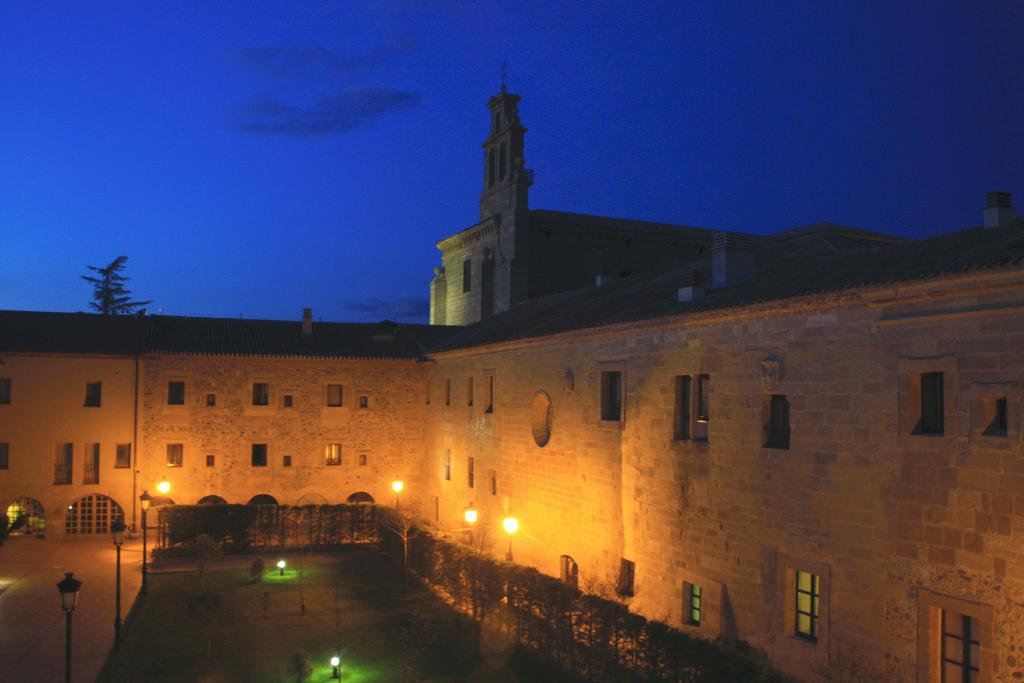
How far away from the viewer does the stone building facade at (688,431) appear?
1130 cm

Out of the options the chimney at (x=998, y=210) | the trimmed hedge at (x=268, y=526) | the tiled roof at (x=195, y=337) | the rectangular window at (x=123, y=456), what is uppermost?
the chimney at (x=998, y=210)

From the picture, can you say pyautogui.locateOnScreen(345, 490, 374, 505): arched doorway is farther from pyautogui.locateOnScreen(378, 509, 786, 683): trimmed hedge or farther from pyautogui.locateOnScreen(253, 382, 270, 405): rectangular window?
pyautogui.locateOnScreen(378, 509, 786, 683): trimmed hedge

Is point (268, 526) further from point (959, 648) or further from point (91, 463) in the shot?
point (959, 648)

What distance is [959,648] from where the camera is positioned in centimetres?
1127

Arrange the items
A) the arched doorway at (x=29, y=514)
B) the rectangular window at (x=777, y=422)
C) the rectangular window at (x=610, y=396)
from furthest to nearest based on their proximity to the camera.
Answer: the arched doorway at (x=29, y=514) → the rectangular window at (x=610, y=396) → the rectangular window at (x=777, y=422)

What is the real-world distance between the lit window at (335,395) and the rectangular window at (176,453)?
574 centimetres

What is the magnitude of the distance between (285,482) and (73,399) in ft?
26.8

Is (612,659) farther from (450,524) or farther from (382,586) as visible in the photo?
(450,524)

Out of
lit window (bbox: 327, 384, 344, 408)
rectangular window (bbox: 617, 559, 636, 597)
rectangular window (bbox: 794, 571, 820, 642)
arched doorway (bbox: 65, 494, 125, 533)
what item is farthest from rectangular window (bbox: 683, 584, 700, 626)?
arched doorway (bbox: 65, 494, 125, 533)

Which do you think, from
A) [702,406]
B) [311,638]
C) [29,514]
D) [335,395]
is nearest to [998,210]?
[702,406]

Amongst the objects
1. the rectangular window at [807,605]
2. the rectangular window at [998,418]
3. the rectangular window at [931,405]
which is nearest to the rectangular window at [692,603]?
the rectangular window at [807,605]

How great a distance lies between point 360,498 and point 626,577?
18.5 metres

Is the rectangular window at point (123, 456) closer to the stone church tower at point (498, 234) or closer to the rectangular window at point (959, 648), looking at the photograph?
the stone church tower at point (498, 234)

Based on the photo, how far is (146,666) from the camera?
655 inches
